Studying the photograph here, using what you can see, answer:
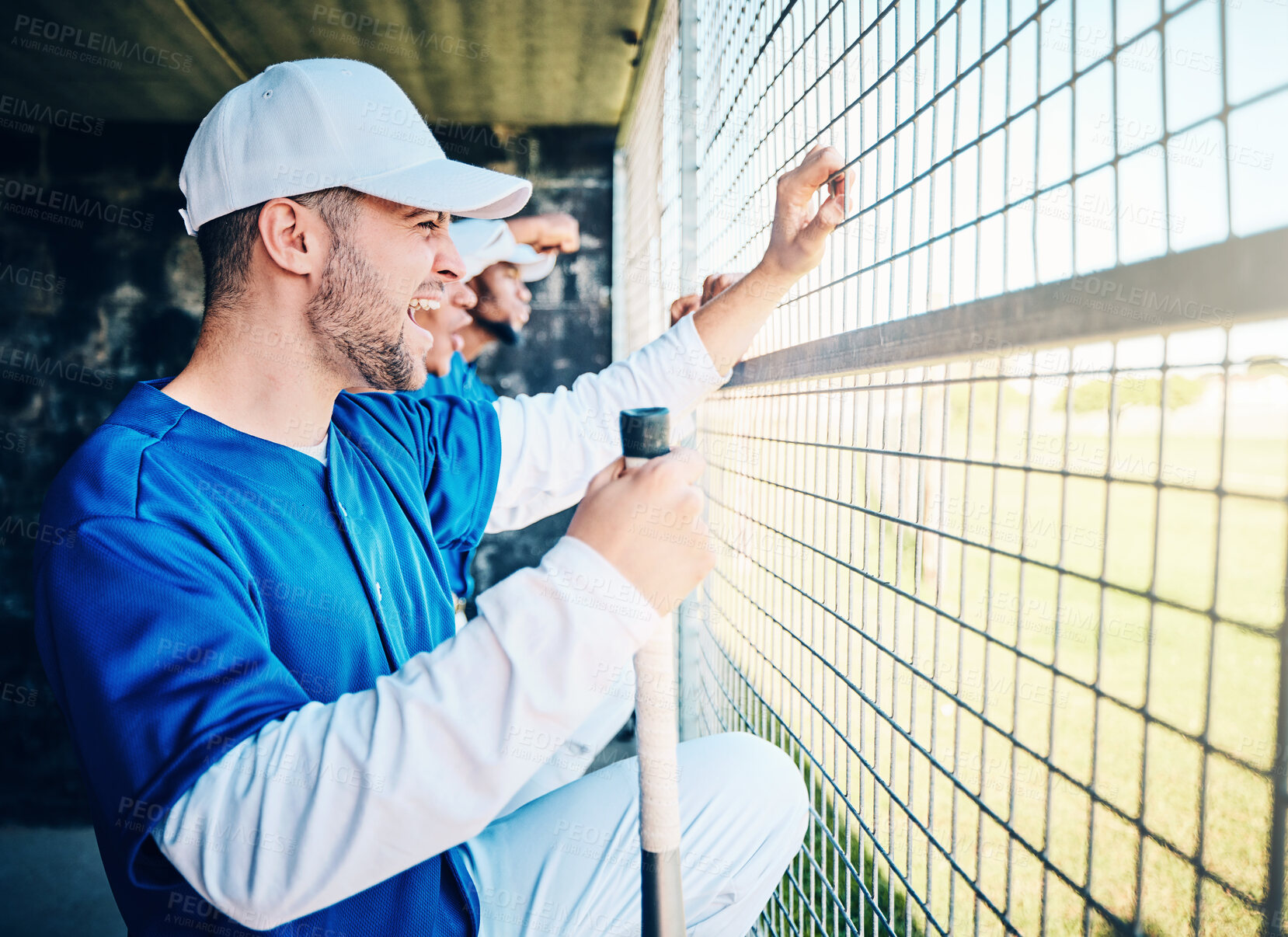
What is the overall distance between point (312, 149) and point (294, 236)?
5.1 inches

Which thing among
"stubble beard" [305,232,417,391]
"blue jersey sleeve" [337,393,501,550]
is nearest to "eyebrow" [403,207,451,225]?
"stubble beard" [305,232,417,391]

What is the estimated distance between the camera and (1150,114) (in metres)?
0.50

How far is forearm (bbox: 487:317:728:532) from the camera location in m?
1.57

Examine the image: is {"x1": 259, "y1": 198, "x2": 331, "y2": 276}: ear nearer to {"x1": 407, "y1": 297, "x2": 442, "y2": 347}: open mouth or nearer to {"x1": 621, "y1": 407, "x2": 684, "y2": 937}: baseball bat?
{"x1": 407, "y1": 297, "x2": 442, "y2": 347}: open mouth

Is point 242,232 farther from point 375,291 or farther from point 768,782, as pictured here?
point 768,782

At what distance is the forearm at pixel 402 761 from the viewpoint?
67cm

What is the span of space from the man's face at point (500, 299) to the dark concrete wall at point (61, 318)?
82cm

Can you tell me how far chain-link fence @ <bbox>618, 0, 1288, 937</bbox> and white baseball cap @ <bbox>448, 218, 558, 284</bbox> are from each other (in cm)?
115

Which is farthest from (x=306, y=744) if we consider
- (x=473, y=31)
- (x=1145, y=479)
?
(x=473, y=31)

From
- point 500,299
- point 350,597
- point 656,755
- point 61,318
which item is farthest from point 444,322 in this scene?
point 61,318

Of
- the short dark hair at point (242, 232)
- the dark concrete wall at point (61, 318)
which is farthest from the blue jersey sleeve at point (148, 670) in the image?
the dark concrete wall at point (61, 318)

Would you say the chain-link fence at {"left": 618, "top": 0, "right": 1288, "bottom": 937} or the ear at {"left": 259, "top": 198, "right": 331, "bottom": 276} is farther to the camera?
the ear at {"left": 259, "top": 198, "right": 331, "bottom": 276}

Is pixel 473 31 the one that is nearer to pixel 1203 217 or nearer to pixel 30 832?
pixel 1203 217

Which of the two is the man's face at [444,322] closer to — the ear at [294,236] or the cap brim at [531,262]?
the cap brim at [531,262]
